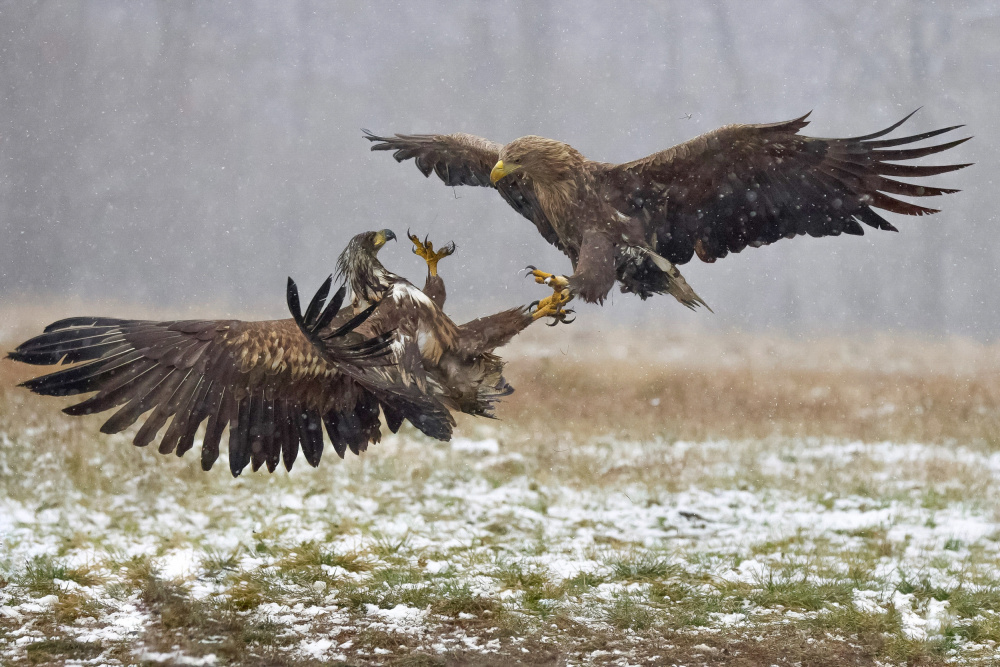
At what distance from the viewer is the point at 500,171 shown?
9.79ft

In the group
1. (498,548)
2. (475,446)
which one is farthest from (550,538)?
(475,446)

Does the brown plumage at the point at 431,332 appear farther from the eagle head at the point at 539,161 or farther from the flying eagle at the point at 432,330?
the eagle head at the point at 539,161

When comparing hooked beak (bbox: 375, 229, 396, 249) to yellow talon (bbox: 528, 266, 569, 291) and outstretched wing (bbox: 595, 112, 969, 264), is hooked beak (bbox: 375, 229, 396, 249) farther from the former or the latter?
outstretched wing (bbox: 595, 112, 969, 264)

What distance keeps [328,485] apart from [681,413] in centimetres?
562

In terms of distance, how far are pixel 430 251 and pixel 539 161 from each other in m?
0.57

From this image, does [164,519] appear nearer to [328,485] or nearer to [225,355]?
[328,485]

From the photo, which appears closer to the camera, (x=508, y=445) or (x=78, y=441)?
(x=78, y=441)

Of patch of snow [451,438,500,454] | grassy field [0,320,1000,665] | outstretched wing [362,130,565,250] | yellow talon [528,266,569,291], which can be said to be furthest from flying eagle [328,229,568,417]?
patch of snow [451,438,500,454]

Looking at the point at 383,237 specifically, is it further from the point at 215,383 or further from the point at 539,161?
the point at 215,383

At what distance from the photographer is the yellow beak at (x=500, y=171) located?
2.97 m

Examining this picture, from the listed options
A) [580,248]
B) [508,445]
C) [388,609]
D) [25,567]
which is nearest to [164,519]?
[25,567]

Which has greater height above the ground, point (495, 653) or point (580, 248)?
point (580, 248)

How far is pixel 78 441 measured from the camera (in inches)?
393

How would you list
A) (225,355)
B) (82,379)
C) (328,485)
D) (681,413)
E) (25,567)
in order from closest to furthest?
(82,379) < (225,355) < (25,567) < (328,485) < (681,413)
